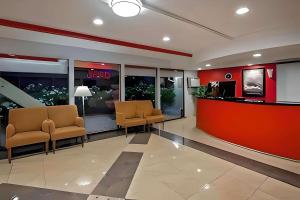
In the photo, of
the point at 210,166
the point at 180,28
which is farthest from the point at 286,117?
the point at 180,28

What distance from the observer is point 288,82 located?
5.75 metres

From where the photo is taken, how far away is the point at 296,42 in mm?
3539

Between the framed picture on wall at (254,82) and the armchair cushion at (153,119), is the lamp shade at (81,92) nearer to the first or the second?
the armchair cushion at (153,119)

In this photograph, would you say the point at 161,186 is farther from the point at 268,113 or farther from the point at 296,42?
the point at 296,42

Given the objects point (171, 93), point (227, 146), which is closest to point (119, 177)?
point (227, 146)

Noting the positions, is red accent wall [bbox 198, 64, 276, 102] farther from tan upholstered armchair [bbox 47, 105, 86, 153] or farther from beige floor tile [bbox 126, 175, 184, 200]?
tan upholstered armchair [bbox 47, 105, 86, 153]

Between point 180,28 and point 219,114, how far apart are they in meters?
2.51

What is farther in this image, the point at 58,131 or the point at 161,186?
the point at 58,131

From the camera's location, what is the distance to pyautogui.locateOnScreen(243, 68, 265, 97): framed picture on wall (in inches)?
254

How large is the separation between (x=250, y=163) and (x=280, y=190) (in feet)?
2.81

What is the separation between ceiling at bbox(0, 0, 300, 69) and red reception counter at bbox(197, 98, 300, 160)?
1381 mm

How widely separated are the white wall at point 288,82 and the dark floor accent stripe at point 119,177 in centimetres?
526

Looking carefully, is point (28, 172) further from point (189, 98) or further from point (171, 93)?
point (189, 98)

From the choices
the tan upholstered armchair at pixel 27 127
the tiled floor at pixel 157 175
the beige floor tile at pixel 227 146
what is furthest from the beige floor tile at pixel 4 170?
the beige floor tile at pixel 227 146
